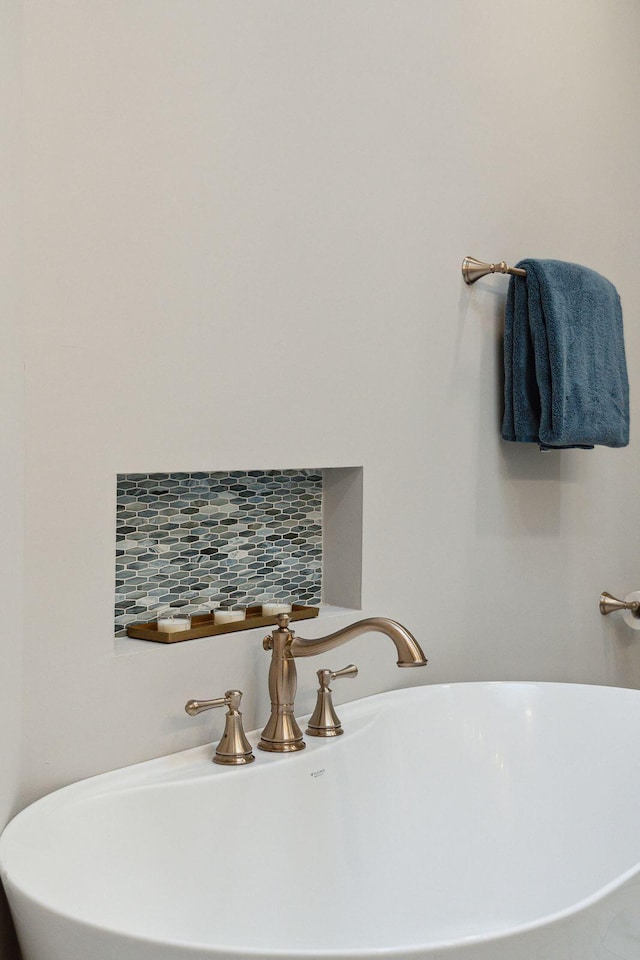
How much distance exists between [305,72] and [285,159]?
169 millimetres

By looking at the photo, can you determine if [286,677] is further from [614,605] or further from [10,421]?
[614,605]

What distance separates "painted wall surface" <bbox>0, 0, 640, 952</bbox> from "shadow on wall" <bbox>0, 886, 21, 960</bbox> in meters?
0.13

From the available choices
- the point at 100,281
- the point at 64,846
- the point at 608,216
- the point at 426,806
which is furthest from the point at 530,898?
the point at 608,216

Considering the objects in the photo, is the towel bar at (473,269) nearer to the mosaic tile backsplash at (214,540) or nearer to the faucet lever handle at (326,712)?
the mosaic tile backsplash at (214,540)

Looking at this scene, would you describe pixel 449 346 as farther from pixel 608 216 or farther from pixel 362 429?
pixel 608 216

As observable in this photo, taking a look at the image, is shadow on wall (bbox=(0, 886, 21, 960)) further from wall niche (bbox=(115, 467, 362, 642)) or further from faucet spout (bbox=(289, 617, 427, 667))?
faucet spout (bbox=(289, 617, 427, 667))

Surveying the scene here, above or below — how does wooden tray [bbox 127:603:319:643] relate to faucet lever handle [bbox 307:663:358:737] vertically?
above

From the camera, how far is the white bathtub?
3.42 ft

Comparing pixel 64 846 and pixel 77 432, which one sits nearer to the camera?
pixel 64 846

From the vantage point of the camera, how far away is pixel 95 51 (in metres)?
1.35

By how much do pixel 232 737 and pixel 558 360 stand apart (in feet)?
3.52

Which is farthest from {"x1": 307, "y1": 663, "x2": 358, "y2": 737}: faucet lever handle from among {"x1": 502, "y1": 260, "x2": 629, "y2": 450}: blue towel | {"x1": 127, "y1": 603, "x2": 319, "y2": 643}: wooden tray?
{"x1": 502, "y1": 260, "x2": 629, "y2": 450}: blue towel

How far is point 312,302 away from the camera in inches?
67.3

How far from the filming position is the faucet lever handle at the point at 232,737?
4.81 feet
